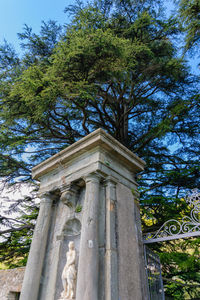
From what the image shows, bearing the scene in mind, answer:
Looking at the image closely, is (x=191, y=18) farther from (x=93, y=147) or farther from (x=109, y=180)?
(x=109, y=180)

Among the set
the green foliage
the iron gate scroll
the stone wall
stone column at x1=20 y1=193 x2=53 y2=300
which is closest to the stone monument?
stone column at x1=20 y1=193 x2=53 y2=300

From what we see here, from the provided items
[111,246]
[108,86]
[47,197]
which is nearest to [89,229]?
[111,246]

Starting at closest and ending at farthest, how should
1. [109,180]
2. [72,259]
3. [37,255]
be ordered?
[72,259] → [109,180] → [37,255]

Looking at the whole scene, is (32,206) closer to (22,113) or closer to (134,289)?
(22,113)

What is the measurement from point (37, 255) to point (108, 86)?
5.21 metres

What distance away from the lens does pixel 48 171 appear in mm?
4965

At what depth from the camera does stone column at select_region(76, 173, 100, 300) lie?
9.27ft

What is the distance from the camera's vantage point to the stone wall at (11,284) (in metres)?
4.66

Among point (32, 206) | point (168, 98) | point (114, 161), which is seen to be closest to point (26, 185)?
point (32, 206)

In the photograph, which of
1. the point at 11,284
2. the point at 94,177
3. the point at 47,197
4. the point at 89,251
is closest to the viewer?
the point at 89,251

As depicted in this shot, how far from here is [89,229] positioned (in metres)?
3.26

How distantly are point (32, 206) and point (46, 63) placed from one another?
5.15 metres

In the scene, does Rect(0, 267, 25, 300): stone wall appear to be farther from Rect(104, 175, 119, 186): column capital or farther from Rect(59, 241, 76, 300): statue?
Rect(104, 175, 119, 186): column capital

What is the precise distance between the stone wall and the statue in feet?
6.09
